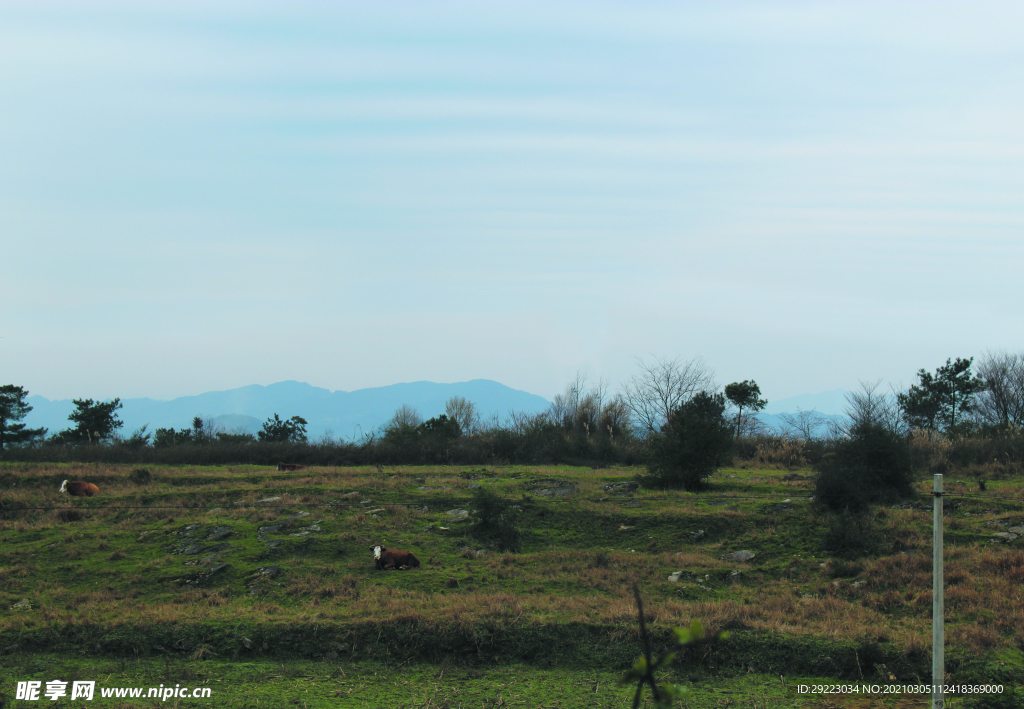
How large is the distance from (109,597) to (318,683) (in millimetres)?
5798

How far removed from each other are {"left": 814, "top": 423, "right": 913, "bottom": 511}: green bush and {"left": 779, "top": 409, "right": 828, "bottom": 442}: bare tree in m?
17.0

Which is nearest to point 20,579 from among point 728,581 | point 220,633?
point 220,633

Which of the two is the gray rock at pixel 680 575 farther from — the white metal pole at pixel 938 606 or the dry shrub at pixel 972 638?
the white metal pole at pixel 938 606

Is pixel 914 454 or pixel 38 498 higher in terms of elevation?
pixel 914 454

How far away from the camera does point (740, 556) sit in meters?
14.7

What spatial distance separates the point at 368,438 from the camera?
38906mm

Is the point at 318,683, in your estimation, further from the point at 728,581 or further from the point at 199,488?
the point at 199,488

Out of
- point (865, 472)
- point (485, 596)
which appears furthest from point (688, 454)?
point (485, 596)

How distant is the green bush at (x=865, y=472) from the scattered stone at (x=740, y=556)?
3.25 m

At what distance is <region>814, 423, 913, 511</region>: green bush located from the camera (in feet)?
55.5

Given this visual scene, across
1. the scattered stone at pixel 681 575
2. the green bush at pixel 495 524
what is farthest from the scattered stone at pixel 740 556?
the green bush at pixel 495 524

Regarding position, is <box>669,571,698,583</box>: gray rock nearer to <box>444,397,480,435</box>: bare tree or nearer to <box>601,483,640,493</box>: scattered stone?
<box>601,483,640,493</box>: scattered stone

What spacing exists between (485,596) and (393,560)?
274 cm

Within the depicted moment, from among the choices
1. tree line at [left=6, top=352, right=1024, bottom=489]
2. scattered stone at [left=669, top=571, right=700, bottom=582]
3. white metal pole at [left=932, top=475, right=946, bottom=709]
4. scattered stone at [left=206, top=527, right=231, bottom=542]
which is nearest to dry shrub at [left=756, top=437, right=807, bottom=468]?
tree line at [left=6, top=352, right=1024, bottom=489]
